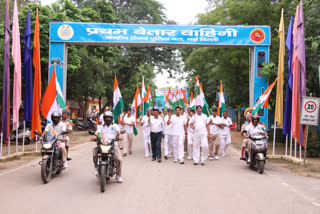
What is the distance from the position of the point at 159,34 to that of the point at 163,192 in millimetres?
9199

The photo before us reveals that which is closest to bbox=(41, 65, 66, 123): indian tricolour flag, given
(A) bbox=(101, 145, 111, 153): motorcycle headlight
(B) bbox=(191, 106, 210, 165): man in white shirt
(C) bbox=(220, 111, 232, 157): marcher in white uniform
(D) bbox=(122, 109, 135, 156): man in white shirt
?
(D) bbox=(122, 109, 135, 156): man in white shirt

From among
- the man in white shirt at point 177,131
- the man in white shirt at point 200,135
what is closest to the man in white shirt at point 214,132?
the man in white shirt at point 200,135

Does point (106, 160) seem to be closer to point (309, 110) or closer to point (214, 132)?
point (214, 132)

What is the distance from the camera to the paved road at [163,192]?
5418 millimetres

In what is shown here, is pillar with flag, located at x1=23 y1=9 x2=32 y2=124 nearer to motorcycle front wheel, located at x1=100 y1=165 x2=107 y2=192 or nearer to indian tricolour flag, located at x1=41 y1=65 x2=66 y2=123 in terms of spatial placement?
indian tricolour flag, located at x1=41 y1=65 x2=66 y2=123

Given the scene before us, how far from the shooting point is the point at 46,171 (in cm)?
736

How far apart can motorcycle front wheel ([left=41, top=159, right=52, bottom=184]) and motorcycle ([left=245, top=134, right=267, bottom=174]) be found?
521cm

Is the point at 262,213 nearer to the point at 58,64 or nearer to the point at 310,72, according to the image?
the point at 310,72

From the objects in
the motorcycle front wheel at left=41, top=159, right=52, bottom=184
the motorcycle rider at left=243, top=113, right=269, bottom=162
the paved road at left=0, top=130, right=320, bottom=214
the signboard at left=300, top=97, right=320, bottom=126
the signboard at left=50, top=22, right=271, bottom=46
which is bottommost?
the paved road at left=0, top=130, right=320, bottom=214

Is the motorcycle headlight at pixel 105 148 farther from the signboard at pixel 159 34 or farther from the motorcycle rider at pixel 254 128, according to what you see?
the signboard at pixel 159 34

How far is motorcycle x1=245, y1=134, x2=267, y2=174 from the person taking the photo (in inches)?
346

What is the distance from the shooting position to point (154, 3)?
3703cm

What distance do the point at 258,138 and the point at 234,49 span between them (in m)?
9.80

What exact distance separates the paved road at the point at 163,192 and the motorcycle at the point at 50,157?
214 millimetres
